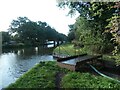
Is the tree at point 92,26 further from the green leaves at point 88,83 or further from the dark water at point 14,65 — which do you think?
the green leaves at point 88,83

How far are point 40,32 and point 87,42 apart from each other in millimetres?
32182

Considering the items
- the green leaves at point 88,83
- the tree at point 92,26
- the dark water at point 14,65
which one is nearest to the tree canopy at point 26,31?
the dark water at point 14,65

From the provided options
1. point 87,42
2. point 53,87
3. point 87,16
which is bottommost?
point 53,87

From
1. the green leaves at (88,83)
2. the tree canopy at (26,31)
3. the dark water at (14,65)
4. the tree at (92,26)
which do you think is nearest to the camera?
the green leaves at (88,83)

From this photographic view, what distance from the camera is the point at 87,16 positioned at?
16.9 m

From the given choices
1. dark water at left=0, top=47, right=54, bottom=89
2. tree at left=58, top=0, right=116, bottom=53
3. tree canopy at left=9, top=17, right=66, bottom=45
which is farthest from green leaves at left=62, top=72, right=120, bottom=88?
tree canopy at left=9, top=17, right=66, bottom=45

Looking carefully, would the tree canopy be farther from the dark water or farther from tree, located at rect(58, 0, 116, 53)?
tree, located at rect(58, 0, 116, 53)

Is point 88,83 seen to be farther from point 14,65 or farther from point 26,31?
point 26,31

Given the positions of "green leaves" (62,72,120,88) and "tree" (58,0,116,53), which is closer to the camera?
"green leaves" (62,72,120,88)

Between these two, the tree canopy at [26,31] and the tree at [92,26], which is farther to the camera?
A: the tree canopy at [26,31]

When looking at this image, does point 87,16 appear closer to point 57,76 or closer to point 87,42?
point 87,42

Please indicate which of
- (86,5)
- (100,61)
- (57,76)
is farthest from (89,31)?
(57,76)

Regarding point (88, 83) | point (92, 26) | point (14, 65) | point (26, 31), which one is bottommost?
point (14, 65)

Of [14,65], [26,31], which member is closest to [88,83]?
[14,65]
